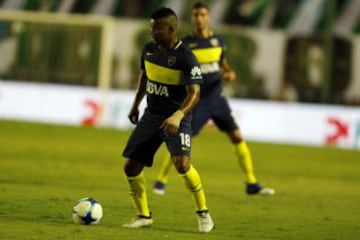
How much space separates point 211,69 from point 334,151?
12.8 meters

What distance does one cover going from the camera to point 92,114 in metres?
32.1

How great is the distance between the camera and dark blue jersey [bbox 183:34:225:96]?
1667 cm

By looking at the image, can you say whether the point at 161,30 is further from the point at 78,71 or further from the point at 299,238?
the point at 78,71

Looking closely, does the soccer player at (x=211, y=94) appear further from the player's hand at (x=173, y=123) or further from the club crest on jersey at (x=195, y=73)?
the player's hand at (x=173, y=123)

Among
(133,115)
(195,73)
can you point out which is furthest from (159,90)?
(133,115)

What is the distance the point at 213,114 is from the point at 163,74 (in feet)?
16.2

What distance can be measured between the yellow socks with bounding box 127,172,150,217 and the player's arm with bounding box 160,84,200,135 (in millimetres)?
702

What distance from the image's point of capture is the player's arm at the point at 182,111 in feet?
37.4

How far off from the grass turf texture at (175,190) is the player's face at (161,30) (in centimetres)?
199

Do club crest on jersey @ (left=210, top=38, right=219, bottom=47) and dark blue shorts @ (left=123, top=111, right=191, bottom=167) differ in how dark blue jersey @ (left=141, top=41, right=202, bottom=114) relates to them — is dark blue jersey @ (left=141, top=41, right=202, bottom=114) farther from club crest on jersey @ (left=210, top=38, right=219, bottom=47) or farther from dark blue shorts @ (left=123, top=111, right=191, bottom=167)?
club crest on jersey @ (left=210, top=38, right=219, bottom=47)

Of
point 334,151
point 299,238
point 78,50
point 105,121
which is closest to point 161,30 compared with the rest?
point 299,238

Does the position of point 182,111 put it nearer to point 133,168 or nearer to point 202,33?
point 133,168

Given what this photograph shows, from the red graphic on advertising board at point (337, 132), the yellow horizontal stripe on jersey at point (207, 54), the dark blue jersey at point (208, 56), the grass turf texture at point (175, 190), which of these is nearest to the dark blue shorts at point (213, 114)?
the dark blue jersey at point (208, 56)

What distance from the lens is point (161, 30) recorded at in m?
11.5
